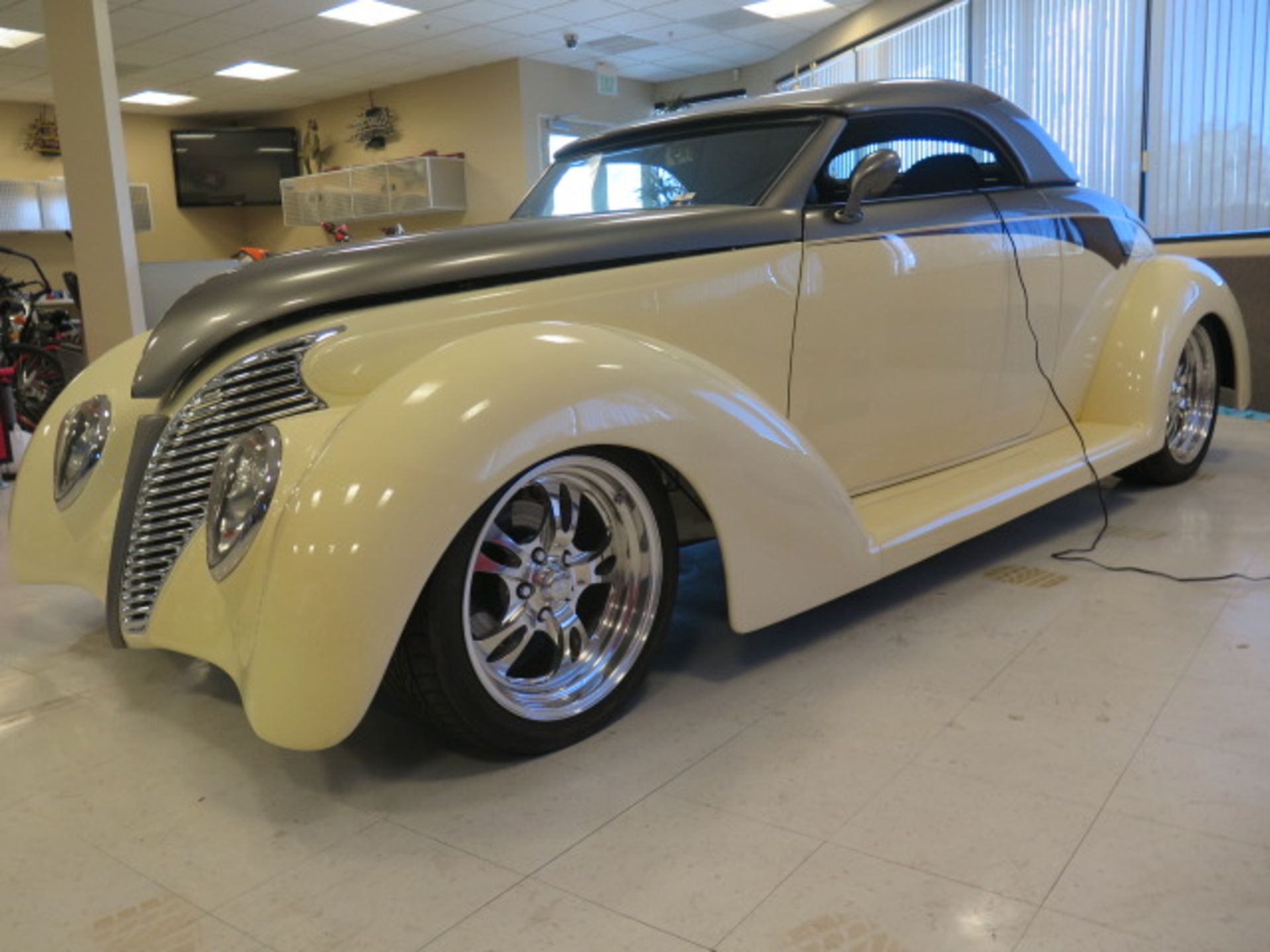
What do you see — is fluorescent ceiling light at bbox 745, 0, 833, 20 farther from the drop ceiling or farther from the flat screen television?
the flat screen television

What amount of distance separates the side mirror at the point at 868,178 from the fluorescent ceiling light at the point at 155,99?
12268 millimetres

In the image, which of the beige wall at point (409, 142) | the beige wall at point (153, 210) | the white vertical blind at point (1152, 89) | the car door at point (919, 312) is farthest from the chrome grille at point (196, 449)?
the beige wall at point (153, 210)

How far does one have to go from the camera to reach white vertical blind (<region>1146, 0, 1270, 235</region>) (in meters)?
6.09

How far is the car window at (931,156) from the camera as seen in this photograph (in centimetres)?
289

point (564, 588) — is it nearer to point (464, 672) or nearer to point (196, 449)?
point (464, 672)

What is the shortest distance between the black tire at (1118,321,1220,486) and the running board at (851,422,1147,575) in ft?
1.72

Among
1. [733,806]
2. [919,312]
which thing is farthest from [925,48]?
[733,806]

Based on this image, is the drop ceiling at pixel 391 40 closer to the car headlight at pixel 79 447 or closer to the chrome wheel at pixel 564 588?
the car headlight at pixel 79 447

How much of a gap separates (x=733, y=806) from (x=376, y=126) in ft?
41.5

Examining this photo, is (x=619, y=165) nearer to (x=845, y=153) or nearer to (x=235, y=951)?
(x=845, y=153)

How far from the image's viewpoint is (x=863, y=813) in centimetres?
172

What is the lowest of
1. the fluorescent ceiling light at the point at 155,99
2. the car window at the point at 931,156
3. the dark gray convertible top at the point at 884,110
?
the car window at the point at 931,156

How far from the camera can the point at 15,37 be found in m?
9.64

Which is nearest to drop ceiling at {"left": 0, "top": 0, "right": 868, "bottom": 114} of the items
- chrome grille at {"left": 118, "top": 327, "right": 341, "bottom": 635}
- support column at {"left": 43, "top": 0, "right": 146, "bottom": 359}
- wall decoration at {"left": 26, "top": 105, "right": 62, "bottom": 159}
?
wall decoration at {"left": 26, "top": 105, "right": 62, "bottom": 159}
